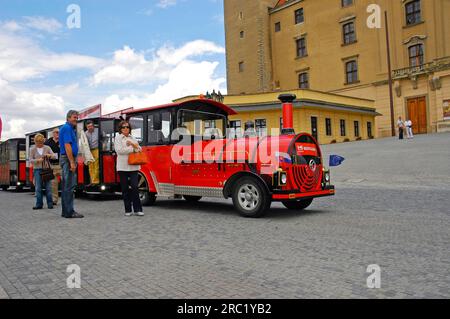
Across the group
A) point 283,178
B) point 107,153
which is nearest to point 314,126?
point 107,153

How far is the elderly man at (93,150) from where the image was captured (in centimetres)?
1233

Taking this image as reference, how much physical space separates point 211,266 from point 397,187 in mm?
10479

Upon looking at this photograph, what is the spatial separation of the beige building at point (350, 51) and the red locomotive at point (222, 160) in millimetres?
30403

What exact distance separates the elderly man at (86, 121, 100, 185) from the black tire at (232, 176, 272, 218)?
18.5 feet

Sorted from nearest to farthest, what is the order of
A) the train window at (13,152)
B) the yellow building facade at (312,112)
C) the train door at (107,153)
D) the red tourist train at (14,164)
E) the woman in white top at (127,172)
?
1. the woman in white top at (127,172)
2. the train door at (107,153)
3. the red tourist train at (14,164)
4. the train window at (13,152)
5. the yellow building facade at (312,112)

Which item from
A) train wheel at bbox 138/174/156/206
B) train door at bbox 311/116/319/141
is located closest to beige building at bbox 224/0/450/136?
train door at bbox 311/116/319/141

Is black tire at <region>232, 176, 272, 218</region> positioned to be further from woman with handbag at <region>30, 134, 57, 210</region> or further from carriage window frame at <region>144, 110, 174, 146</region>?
woman with handbag at <region>30, 134, 57, 210</region>

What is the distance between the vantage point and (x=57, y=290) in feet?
12.5

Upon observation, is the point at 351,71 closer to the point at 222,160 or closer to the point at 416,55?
the point at 416,55

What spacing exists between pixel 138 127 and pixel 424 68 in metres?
32.7

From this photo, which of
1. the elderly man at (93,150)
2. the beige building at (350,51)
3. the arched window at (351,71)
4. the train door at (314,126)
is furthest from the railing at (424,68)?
the elderly man at (93,150)

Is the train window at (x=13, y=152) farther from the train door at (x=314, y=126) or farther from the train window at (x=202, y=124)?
the train door at (x=314, y=126)

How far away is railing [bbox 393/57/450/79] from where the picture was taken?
34062 millimetres

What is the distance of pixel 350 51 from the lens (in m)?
42.8
